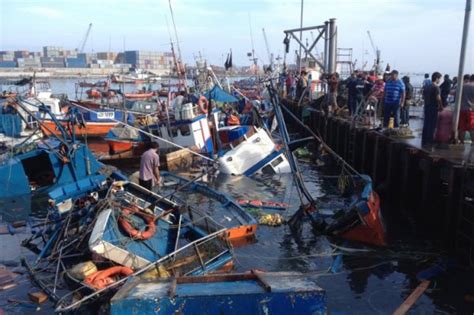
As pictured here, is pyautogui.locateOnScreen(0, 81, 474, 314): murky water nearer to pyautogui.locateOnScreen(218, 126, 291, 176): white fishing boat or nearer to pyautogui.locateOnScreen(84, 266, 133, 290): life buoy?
pyautogui.locateOnScreen(84, 266, 133, 290): life buoy

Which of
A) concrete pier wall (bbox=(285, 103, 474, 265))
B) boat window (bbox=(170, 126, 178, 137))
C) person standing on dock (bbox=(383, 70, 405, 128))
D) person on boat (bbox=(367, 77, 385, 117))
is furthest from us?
boat window (bbox=(170, 126, 178, 137))

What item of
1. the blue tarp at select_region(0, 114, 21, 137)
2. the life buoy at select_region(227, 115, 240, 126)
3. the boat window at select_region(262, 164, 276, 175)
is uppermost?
the life buoy at select_region(227, 115, 240, 126)

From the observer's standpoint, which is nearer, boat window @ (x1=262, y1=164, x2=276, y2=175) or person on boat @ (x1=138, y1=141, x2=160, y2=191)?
person on boat @ (x1=138, y1=141, x2=160, y2=191)

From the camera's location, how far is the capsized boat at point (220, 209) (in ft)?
34.7

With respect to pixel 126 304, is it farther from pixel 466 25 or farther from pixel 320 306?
pixel 466 25

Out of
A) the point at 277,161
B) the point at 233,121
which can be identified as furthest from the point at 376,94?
the point at 233,121

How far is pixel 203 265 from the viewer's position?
25.3ft

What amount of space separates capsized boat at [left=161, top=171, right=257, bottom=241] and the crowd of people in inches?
233

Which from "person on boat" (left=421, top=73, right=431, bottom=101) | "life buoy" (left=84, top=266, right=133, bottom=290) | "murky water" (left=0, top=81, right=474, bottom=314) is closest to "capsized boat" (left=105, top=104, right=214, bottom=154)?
"murky water" (left=0, top=81, right=474, bottom=314)

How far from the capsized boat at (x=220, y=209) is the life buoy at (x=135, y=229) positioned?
4.30ft

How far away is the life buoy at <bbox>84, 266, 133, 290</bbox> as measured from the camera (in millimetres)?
6627

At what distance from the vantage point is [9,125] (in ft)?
75.0

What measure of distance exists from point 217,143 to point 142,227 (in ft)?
39.1

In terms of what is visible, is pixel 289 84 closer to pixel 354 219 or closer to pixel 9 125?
pixel 9 125
